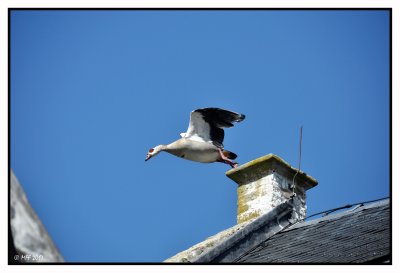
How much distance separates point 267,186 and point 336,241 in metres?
2.07

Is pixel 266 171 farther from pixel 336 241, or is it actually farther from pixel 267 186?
pixel 336 241

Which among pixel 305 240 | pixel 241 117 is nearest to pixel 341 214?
pixel 305 240

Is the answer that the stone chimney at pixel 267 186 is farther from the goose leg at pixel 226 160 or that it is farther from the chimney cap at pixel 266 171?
the goose leg at pixel 226 160

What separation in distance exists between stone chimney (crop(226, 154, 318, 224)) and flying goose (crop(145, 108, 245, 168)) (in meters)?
1.36

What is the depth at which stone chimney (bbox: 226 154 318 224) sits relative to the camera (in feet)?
30.4

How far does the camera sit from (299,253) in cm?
736

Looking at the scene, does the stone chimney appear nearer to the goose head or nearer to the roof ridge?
the roof ridge

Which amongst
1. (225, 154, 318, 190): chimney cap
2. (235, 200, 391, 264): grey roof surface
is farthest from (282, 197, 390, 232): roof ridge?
(225, 154, 318, 190): chimney cap

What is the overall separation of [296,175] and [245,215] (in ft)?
2.37

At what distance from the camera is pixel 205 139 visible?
11.2m

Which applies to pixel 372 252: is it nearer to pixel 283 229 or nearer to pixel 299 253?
pixel 299 253

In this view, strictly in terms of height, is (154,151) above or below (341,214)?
above

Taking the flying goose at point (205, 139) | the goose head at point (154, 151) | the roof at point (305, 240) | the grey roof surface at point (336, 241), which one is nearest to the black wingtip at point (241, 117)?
the flying goose at point (205, 139)

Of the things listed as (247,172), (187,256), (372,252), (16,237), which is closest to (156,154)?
(247,172)
